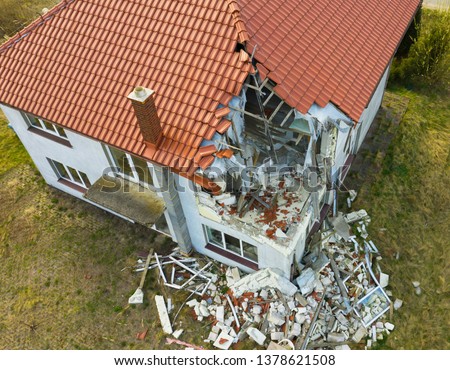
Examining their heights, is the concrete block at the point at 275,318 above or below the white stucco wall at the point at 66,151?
below

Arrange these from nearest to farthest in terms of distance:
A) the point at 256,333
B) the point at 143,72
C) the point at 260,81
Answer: the point at 260,81
the point at 143,72
the point at 256,333

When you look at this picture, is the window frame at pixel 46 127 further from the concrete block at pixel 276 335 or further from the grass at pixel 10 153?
the concrete block at pixel 276 335

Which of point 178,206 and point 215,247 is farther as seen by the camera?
point 215,247

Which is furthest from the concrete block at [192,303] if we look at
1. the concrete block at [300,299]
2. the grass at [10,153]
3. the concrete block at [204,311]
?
the grass at [10,153]

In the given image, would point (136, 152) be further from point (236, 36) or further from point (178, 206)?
point (236, 36)

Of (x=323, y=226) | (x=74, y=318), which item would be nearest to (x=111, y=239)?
(x=74, y=318)

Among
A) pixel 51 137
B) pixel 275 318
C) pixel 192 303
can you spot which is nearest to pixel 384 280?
pixel 275 318

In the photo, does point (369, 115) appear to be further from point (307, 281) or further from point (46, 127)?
point (46, 127)
